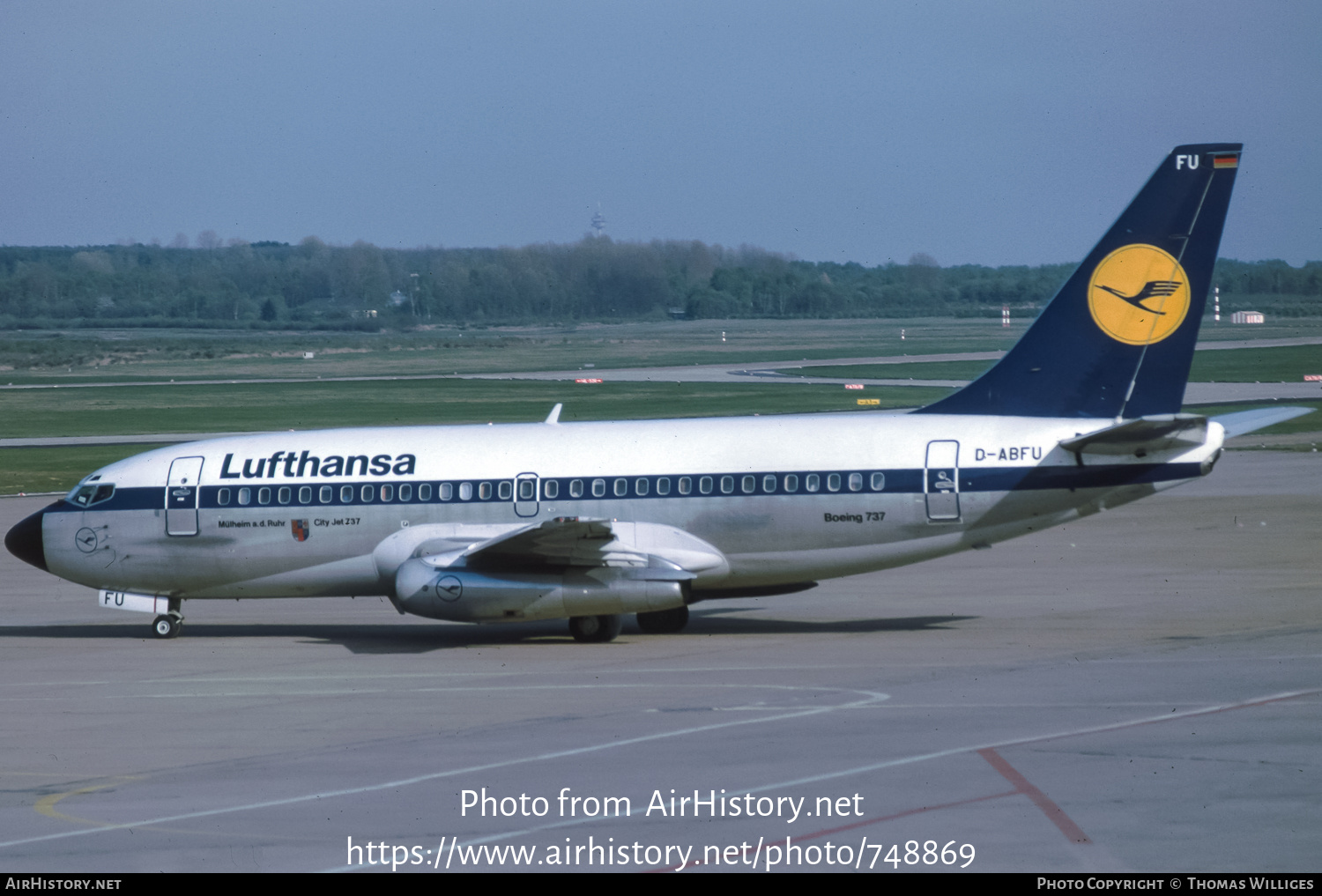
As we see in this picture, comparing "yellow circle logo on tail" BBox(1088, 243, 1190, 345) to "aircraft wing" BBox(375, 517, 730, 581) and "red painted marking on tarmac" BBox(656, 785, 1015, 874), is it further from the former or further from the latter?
"red painted marking on tarmac" BBox(656, 785, 1015, 874)

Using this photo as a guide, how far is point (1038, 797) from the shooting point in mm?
15195

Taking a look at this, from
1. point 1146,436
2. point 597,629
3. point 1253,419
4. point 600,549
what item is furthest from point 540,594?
point 1253,419

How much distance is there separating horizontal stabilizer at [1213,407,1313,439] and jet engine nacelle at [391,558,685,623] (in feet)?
31.8

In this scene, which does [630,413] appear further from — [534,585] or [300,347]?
[300,347]

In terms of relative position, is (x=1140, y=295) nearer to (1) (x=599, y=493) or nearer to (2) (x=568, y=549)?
(1) (x=599, y=493)

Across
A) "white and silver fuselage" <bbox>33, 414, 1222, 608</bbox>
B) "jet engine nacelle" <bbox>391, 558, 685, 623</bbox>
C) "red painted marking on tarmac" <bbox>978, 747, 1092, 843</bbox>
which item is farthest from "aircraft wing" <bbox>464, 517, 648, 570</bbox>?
"red painted marking on tarmac" <bbox>978, 747, 1092, 843</bbox>

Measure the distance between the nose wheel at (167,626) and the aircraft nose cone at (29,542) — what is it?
7.58ft

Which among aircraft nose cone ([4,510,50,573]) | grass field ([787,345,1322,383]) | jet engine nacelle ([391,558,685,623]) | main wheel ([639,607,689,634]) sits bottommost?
main wheel ([639,607,689,634])

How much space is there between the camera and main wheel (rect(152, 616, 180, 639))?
29.6 m

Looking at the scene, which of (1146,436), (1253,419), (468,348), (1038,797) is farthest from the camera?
(468,348)

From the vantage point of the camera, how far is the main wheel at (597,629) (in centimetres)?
2739

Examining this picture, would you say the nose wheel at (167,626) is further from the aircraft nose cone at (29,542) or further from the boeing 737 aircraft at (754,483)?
the aircraft nose cone at (29,542)

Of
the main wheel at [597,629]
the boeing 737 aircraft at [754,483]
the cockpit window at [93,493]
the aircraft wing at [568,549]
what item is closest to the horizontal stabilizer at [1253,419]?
the boeing 737 aircraft at [754,483]

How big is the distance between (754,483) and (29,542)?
13.3 metres
